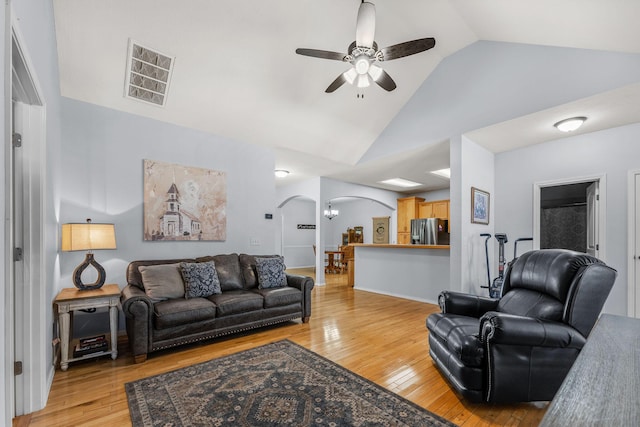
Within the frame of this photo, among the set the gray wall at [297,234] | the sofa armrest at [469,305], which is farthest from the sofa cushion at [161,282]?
the gray wall at [297,234]

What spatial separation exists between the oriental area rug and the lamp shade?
4.31ft

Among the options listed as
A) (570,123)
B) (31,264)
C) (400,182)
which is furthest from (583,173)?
(31,264)

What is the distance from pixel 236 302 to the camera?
Answer: 3.39m

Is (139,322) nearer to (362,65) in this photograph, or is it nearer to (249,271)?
(249,271)

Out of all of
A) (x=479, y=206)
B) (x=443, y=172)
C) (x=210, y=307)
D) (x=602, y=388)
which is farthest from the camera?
(x=443, y=172)

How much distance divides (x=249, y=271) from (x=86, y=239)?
6.04ft

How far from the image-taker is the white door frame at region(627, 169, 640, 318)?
363 cm

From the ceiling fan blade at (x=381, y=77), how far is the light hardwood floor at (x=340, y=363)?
266 cm

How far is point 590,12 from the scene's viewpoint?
255cm

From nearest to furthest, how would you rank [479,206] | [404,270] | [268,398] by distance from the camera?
[268,398], [479,206], [404,270]

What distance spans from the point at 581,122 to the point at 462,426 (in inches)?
145

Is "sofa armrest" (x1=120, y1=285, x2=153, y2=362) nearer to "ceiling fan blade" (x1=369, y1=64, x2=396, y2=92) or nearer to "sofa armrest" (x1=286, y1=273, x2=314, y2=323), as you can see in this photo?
"sofa armrest" (x1=286, y1=273, x2=314, y2=323)

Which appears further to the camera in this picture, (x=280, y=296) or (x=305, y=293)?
(x=305, y=293)

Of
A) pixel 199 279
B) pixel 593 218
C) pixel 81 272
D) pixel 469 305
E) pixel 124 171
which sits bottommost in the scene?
pixel 469 305
